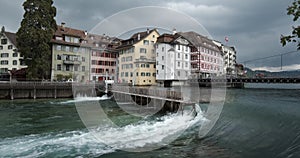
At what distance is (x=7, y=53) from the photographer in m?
59.3

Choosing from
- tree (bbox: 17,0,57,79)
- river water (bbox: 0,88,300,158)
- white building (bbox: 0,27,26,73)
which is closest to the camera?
river water (bbox: 0,88,300,158)

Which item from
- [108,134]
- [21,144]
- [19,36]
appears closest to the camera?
[21,144]

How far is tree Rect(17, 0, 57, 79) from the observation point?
1487 inches

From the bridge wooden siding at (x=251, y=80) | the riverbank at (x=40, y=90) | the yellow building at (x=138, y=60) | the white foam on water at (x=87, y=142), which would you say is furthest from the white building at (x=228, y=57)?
the white foam on water at (x=87, y=142)

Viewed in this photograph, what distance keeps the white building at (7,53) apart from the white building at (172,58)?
37370 millimetres

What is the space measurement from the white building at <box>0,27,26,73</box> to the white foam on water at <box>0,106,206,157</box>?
2175 inches

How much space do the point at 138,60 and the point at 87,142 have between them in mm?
40922

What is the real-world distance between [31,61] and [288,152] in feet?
133

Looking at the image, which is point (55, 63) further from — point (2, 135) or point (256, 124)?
point (256, 124)

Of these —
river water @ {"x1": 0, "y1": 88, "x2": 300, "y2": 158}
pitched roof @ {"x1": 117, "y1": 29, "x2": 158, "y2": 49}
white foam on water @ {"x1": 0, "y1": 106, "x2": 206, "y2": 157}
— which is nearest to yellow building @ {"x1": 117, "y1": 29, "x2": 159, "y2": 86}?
pitched roof @ {"x1": 117, "y1": 29, "x2": 158, "y2": 49}

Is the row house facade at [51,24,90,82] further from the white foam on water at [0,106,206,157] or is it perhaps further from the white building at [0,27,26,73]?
the white foam on water at [0,106,206,157]

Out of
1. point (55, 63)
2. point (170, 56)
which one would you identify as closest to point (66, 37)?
point (55, 63)

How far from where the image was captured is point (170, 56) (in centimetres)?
6231

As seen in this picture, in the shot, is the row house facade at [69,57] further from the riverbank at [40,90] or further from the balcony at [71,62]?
the riverbank at [40,90]
